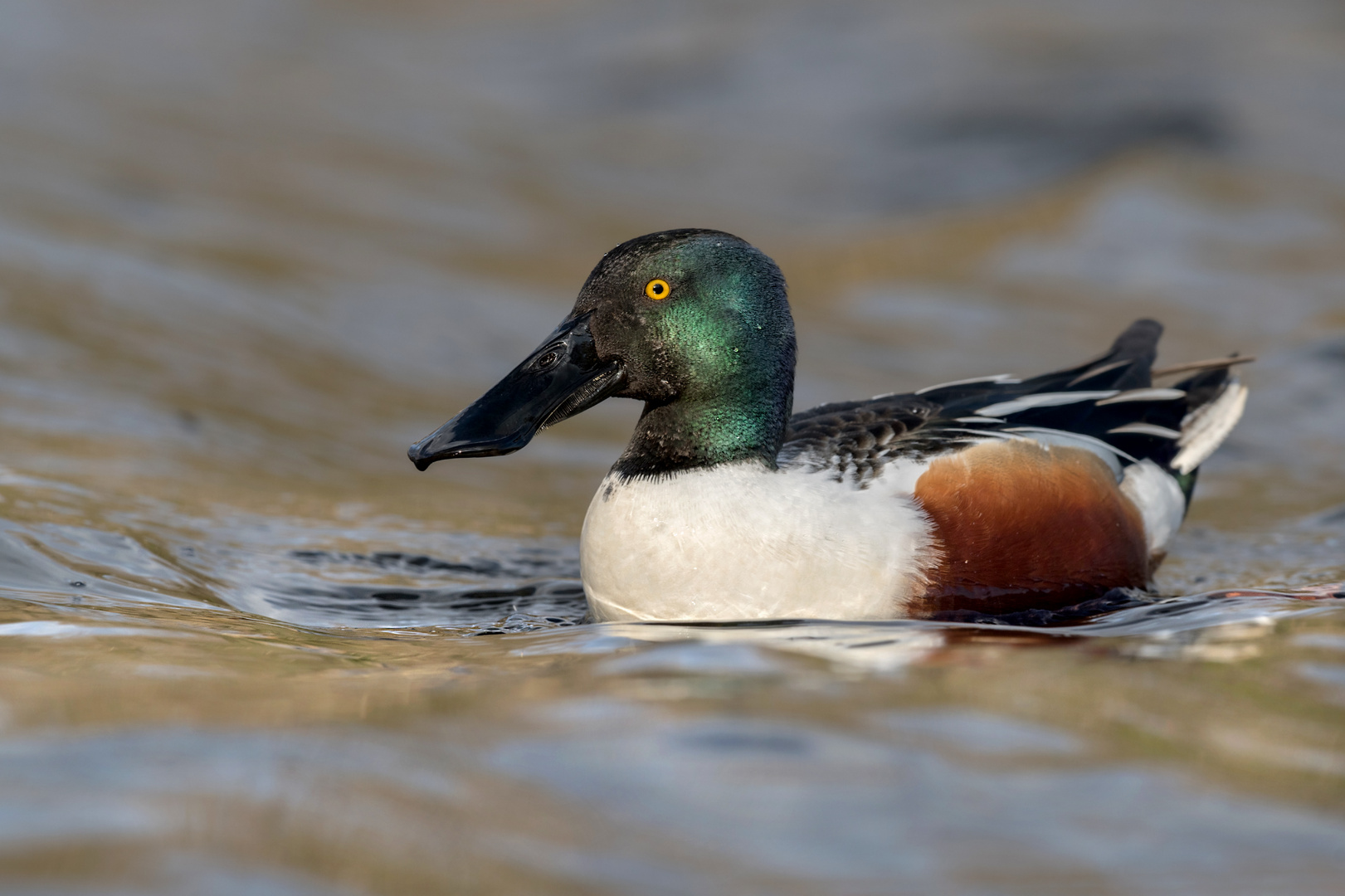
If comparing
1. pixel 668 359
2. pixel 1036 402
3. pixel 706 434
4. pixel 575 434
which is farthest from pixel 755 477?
pixel 575 434

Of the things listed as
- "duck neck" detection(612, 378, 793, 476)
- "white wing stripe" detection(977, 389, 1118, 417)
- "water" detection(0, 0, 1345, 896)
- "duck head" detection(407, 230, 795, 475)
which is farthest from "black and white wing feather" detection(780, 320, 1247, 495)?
"water" detection(0, 0, 1345, 896)

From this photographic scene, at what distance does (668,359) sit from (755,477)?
1.26 feet

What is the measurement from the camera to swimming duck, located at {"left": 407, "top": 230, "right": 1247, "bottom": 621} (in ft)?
12.2

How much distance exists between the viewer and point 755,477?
3.86 metres

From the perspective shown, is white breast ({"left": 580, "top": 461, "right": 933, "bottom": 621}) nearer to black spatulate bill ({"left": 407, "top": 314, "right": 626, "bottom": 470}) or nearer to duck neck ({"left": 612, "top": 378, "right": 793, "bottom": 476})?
duck neck ({"left": 612, "top": 378, "right": 793, "bottom": 476})

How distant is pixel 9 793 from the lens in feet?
7.89

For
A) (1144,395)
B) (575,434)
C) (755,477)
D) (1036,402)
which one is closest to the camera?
(755,477)

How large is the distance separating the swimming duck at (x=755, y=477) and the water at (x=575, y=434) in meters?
0.23

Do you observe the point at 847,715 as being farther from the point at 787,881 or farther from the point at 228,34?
the point at 228,34

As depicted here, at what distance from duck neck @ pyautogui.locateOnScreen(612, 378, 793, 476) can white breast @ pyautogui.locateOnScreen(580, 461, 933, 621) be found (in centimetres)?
5

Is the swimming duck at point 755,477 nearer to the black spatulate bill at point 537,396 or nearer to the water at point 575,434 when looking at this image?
the black spatulate bill at point 537,396

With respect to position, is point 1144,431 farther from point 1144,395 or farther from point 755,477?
point 755,477

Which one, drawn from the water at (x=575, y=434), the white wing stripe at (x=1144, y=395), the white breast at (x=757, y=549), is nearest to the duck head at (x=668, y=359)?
the white breast at (x=757, y=549)

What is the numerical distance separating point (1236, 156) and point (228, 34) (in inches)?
335
